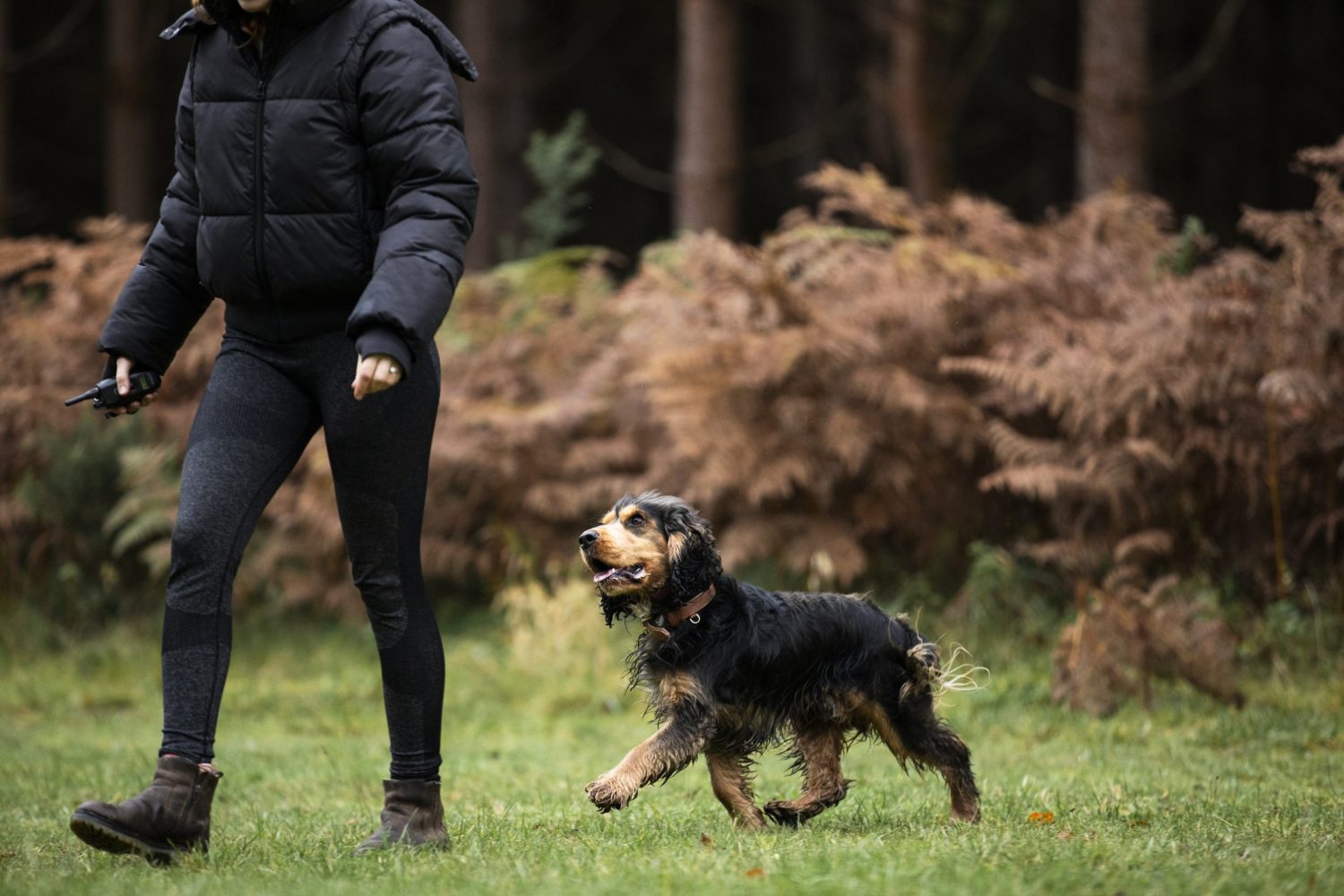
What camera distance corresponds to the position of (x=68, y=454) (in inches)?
387

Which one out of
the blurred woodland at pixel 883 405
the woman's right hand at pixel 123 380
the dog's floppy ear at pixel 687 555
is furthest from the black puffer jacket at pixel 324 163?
the blurred woodland at pixel 883 405

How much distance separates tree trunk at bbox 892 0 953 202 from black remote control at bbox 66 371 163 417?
34.0 feet

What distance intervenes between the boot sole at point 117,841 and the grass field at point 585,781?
0.06 m

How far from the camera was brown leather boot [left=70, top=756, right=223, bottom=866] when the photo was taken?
3.73m

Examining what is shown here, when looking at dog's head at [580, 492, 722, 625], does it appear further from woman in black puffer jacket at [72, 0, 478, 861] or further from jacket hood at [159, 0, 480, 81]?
jacket hood at [159, 0, 480, 81]

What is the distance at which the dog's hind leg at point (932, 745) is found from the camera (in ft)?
15.3

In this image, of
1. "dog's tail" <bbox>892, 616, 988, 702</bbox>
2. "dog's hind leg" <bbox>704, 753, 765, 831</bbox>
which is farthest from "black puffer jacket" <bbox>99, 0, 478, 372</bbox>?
"dog's tail" <bbox>892, 616, 988, 702</bbox>

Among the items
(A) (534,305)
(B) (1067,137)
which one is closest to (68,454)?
(A) (534,305)

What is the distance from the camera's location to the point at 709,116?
43.2 feet

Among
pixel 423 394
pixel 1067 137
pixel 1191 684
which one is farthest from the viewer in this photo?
pixel 1067 137

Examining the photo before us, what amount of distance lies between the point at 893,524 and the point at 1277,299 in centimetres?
254

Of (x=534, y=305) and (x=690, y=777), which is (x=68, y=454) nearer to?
(x=534, y=305)

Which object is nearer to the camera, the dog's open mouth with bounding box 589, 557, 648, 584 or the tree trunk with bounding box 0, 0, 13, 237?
the dog's open mouth with bounding box 589, 557, 648, 584

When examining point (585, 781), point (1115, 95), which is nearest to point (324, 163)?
point (585, 781)
